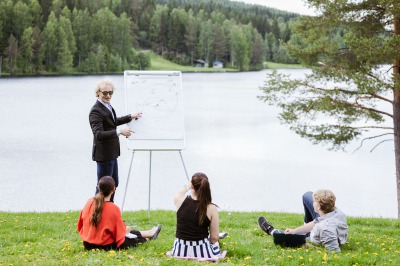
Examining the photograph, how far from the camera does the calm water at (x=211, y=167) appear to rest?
59.3ft

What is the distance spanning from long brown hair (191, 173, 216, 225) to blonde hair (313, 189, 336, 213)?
1.56m

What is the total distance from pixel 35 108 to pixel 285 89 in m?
34.6

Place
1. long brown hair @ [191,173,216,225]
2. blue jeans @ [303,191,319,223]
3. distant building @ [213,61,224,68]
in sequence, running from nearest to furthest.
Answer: long brown hair @ [191,173,216,225] < blue jeans @ [303,191,319,223] < distant building @ [213,61,224,68]

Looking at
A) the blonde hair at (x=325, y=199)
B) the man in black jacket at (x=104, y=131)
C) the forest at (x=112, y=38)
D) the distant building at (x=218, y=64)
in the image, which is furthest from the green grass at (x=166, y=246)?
the distant building at (x=218, y=64)

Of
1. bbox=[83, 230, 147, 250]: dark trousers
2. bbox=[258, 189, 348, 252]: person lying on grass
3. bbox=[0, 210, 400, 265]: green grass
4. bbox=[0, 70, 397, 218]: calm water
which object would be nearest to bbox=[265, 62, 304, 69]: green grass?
bbox=[0, 70, 397, 218]: calm water

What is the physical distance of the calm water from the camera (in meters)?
18.1

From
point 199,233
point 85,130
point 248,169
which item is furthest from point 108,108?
point 85,130

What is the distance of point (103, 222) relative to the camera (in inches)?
245

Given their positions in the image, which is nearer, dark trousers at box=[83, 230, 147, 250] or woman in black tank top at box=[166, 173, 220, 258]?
woman in black tank top at box=[166, 173, 220, 258]

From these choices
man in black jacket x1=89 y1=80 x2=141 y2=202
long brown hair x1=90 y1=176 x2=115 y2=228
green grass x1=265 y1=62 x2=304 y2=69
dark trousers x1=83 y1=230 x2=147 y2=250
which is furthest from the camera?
green grass x1=265 y1=62 x2=304 y2=69

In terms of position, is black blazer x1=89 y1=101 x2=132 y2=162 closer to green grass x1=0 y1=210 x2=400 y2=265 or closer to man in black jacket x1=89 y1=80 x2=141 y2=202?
man in black jacket x1=89 y1=80 x2=141 y2=202

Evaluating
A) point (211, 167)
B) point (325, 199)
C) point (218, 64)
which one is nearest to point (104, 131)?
point (325, 199)

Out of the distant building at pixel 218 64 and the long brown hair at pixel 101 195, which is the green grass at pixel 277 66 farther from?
the long brown hair at pixel 101 195

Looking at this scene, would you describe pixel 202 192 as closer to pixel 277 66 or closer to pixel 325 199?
pixel 325 199
